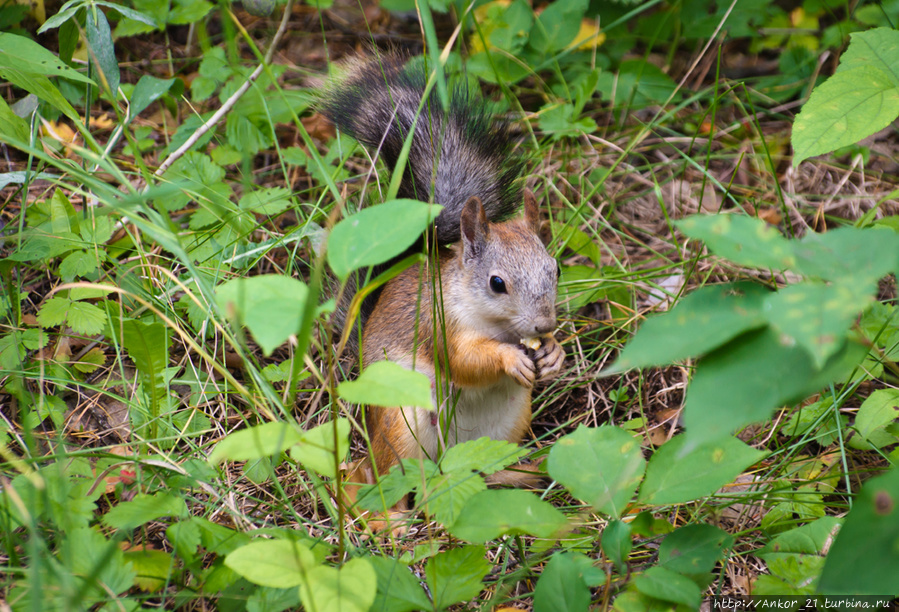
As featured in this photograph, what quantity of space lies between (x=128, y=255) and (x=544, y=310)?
1478 mm

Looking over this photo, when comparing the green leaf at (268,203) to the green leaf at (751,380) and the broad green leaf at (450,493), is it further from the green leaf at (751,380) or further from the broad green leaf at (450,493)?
the green leaf at (751,380)

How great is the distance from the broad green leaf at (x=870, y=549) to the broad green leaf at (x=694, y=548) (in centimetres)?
33

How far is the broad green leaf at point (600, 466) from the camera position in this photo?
1302mm

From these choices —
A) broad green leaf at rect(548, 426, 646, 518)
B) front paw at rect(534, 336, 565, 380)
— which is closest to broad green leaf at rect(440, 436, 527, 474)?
broad green leaf at rect(548, 426, 646, 518)

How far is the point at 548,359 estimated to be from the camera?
78.4 inches

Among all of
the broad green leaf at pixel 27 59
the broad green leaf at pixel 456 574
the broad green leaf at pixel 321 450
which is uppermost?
the broad green leaf at pixel 27 59

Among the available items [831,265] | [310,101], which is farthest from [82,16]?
[831,265]

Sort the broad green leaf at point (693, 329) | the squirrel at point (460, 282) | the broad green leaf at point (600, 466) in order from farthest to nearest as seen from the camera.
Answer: the squirrel at point (460, 282) < the broad green leaf at point (600, 466) < the broad green leaf at point (693, 329)

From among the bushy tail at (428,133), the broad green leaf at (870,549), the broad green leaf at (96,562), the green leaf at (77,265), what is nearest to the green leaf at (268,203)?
the bushy tail at (428,133)

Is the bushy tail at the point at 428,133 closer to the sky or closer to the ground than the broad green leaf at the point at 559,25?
closer to the ground

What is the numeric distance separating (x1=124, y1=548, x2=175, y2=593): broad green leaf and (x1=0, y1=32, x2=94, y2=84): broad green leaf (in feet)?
3.68

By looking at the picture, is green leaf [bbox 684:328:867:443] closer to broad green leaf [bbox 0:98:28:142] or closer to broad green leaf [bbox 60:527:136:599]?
broad green leaf [bbox 60:527:136:599]

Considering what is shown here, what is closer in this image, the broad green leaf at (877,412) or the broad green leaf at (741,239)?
the broad green leaf at (741,239)

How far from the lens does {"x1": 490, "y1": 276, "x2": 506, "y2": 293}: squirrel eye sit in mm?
2018
